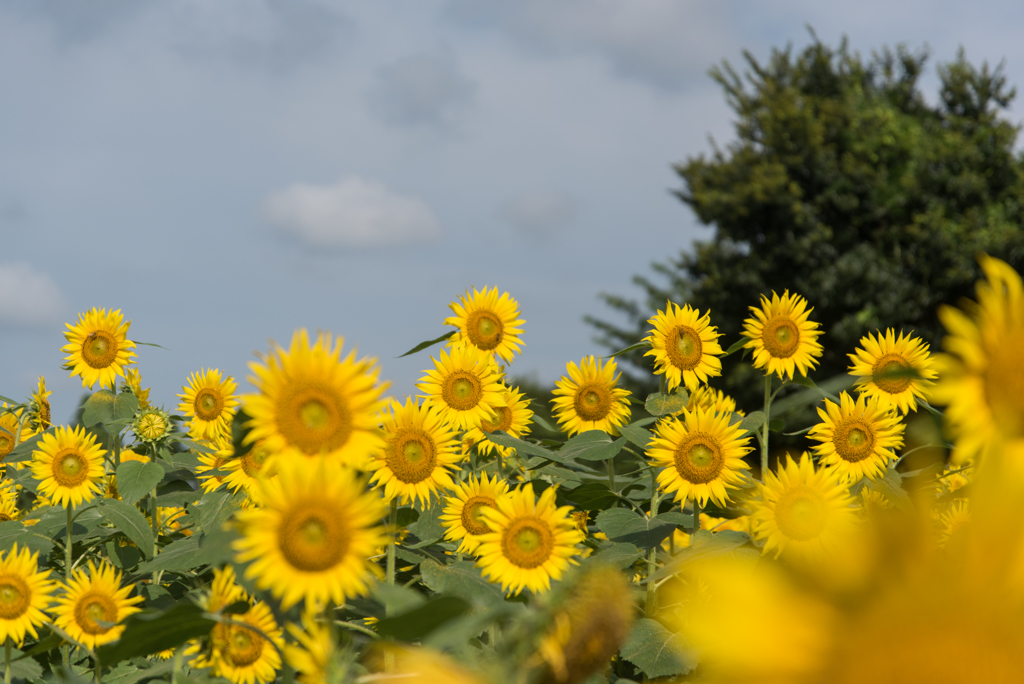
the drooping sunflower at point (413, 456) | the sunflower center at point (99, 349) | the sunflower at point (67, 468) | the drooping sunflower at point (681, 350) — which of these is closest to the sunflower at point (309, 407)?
the drooping sunflower at point (413, 456)

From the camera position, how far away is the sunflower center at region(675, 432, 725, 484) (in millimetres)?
2570

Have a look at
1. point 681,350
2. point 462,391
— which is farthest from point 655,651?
point 681,350

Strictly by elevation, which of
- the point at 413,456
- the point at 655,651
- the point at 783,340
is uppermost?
the point at 783,340

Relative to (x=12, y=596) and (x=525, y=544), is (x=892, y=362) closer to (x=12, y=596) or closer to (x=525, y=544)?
(x=525, y=544)

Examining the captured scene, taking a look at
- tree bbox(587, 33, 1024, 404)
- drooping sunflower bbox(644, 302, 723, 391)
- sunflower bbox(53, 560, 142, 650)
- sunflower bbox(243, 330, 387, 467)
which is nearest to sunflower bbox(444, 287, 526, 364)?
drooping sunflower bbox(644, 302, 723, 391)

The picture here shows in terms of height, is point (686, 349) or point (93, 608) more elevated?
point (686, 349)

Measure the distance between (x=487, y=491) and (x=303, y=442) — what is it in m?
1.47

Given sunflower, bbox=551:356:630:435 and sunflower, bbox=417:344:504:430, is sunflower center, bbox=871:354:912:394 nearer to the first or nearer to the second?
sunflower, bbox=551:356:630:435

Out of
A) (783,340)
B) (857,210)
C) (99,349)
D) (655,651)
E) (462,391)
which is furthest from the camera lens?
(857,210)

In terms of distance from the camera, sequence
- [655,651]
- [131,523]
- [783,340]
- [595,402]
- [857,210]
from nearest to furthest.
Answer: [655,651]
[131,523]
[783,340]
[595,402]
[857,210]

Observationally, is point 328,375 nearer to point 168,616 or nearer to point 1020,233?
point 168,616

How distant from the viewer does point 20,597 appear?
8.26ft

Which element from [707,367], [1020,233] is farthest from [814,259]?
[707,367]

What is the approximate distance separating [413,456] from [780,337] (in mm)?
1585
